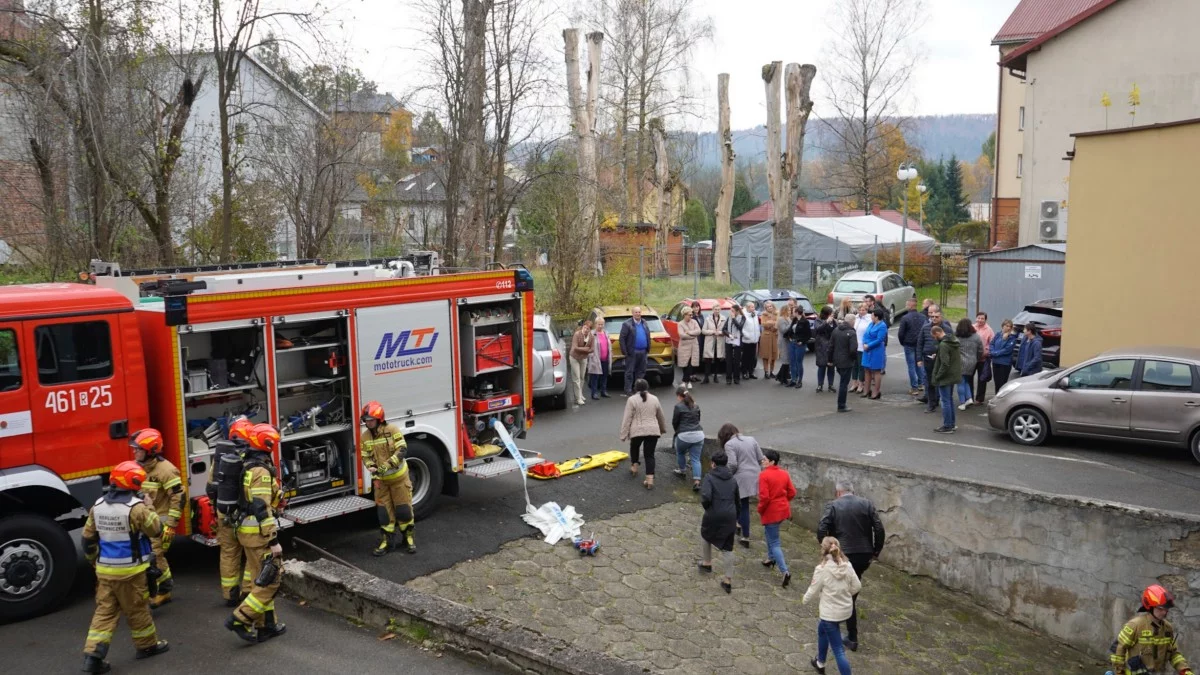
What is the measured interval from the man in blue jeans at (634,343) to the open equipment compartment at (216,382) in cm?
897

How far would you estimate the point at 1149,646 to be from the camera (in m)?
7.73

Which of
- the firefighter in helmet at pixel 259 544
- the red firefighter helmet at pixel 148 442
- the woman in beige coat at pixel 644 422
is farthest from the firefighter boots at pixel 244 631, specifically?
the woman in beige coat at pixel 644 422

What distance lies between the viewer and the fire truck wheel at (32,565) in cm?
Result: 767

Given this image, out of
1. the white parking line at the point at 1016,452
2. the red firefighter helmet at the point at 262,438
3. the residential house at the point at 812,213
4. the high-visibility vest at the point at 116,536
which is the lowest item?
the white parking line at the point at 1016,452

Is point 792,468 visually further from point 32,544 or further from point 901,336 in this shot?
point 32,544

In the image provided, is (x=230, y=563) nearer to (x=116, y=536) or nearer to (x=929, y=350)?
(x=116, y=536)

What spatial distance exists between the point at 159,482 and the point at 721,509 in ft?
16.9

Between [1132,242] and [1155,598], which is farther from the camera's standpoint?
[1132,242]

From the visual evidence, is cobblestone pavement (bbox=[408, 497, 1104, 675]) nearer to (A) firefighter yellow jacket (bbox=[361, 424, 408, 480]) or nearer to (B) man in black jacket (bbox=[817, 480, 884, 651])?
(B) man in black jacket (bbox=[817, 480, 884, 651])

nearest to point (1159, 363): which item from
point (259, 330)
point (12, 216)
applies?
point (259, 330)

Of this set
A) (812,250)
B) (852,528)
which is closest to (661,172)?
(812,250)

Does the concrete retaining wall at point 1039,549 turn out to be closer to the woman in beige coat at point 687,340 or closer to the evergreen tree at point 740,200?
the woman in beige coat at point 687,340

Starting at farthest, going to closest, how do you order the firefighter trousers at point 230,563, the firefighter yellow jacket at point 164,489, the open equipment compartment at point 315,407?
the open equipment compartment at point 315,407, the firefighter yellow jacket at point 164,489, the firefighter trousers at point 230,563

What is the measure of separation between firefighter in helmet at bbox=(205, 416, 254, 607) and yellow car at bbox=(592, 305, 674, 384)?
11.1 meters
